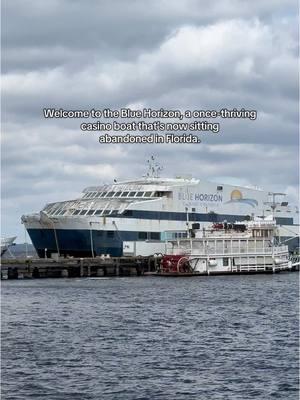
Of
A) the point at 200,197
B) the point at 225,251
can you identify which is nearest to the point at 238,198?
the point at 200,197

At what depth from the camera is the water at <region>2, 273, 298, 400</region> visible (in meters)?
33.1

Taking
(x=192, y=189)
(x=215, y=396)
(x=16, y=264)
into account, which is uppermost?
(x=192, y=189)

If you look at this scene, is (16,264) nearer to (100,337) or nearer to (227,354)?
(100,337)

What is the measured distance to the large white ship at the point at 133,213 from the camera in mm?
98000

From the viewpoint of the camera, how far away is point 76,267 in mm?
92312

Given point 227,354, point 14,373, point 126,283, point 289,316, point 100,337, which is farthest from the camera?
point 126,283

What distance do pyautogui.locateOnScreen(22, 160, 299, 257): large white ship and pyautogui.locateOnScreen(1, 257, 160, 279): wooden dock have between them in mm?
3506

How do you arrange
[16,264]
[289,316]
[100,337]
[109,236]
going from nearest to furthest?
1. [100,337]
2. [289,316]
3. [16,264]
4. [109,236]

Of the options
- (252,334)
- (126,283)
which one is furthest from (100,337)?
(126,283)

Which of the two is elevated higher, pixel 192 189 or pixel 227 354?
pixel 192 189

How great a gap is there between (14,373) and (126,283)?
45766 mm

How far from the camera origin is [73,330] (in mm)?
47312

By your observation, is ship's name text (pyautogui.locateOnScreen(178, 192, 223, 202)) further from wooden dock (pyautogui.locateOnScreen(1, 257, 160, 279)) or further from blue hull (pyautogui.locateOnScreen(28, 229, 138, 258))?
wooden dock (pyautogui.locateOnScreen(1, 257, 160, 279))

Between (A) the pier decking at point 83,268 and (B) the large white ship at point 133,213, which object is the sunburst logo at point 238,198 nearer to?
(B) the large white ship at point 133,213
